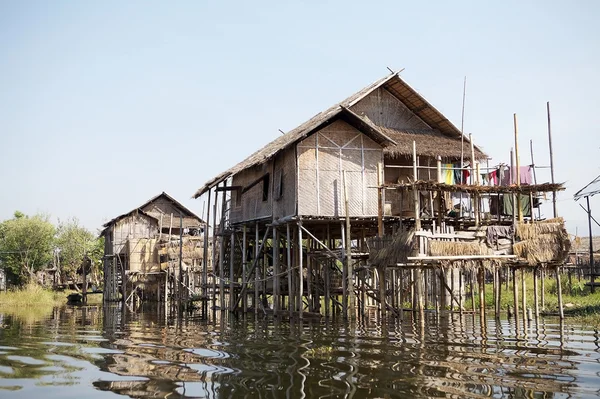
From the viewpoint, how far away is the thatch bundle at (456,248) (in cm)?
1491

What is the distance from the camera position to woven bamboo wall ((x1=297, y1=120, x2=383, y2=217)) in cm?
1897

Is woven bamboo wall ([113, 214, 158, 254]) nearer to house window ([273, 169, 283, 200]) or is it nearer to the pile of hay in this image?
house window ([273, 169, 283, 200])

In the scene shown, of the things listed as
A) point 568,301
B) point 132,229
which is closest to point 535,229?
point 568,301

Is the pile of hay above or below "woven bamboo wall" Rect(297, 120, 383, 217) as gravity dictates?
below

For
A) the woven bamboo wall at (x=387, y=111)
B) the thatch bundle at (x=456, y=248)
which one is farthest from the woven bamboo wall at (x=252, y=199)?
the thatch bundle at (x=456, y=248)

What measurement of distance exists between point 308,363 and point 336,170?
427 inches

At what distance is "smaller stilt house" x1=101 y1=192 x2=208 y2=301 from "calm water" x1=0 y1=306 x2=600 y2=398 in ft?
55.8

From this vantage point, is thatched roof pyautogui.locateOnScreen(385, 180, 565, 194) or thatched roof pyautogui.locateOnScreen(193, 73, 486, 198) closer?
thatched roof pyautogui.locateOnScreen(385, 180, 565, 194)

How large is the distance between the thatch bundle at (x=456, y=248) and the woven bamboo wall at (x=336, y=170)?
4395 mm

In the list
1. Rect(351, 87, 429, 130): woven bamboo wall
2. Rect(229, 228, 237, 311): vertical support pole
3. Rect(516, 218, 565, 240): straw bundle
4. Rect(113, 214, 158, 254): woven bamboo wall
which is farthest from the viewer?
Rect(113, 214, 158, 254): woven bamboo wall

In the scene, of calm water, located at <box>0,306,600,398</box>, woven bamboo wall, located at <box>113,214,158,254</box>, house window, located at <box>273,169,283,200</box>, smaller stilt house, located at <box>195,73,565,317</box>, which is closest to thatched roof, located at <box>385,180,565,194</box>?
smaller stilt house, located at <box>195,73,565,317</box>

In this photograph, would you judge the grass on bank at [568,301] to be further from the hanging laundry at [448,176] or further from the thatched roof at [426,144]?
the thatched roof at [426,144]

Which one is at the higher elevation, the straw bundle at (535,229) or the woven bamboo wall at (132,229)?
the woven bamboo wall at (132,229)

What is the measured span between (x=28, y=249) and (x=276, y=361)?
131ft
